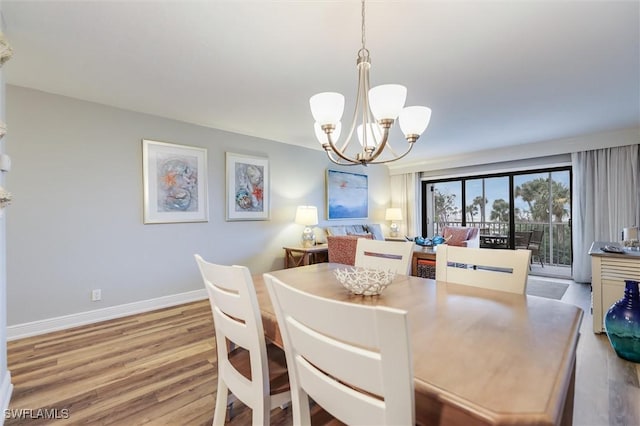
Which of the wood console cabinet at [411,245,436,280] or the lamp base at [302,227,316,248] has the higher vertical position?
the lamp base at [302,227,316,248]

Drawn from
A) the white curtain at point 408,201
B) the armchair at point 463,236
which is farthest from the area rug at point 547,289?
the white curtain at point 408,201

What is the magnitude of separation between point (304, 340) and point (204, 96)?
2850 millimetres

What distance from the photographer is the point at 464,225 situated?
621 cm

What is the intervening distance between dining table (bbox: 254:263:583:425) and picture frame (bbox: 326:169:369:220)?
13.6 ft

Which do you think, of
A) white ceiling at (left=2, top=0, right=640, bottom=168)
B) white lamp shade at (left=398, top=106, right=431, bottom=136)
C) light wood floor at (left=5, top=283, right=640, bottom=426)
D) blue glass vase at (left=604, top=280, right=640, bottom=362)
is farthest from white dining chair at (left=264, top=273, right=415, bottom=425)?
blue glass vase at (left=604, top=280, right=640, bottom=362)

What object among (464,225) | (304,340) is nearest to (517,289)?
(304,340)

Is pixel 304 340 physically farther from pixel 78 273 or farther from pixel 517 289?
pixel 78 273

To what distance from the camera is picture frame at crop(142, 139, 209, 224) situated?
11.1 ft

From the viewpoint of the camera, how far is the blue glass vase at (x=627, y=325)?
7.21 feet

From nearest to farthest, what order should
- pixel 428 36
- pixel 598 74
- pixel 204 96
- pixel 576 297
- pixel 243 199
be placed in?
pixel 428 36 → pixel 598 74 → pixel 204 96 → pixel 576 297 → pixel 243 199

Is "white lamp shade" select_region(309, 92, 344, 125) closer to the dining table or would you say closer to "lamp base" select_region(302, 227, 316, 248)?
the dining table

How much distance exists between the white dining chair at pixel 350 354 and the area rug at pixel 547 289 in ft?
14.0

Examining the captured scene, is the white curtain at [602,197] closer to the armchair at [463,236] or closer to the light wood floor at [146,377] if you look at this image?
the armchair at [463,236]

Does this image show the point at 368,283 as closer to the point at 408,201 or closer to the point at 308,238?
the point at 308,238
